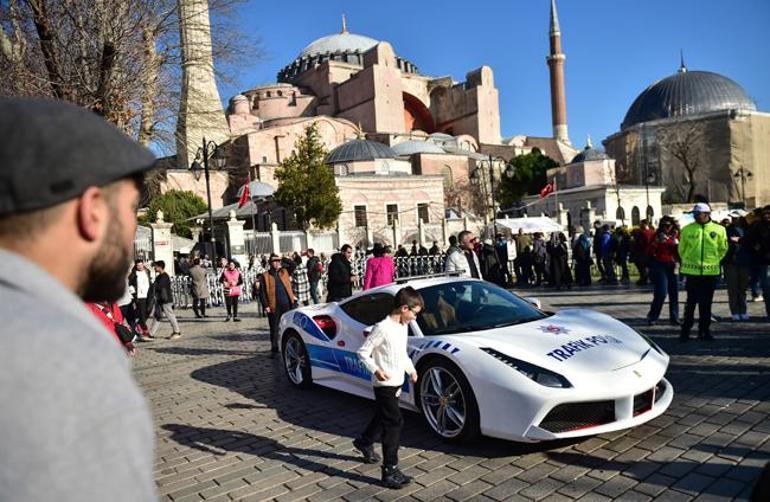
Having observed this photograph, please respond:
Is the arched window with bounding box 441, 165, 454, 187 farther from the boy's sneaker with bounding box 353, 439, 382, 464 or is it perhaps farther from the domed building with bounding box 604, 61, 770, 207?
the boy's sneaker with bounding box 353, 439, 382, 464

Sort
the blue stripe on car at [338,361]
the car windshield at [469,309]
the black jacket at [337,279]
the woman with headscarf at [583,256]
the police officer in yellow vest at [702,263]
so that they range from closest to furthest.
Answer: the car windshield at [469,309] → the blue stripe on car at [338,361] → the police officer in yellow vest at [702,263] → the black jacket at [337,279] → the woman with headscarf at [583,256]

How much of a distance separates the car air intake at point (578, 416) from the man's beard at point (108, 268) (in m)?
3.75

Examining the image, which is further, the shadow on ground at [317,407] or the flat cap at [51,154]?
the shadow on ground at [317,407]

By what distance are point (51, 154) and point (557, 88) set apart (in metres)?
81.5

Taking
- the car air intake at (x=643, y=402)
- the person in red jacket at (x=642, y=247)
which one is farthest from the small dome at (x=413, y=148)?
the car air intake at (x=643, y=402)

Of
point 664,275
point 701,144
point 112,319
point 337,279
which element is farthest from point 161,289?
point 701,144

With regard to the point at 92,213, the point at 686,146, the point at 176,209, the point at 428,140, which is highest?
the point at 428,140

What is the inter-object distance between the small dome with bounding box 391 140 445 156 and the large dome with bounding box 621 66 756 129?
92.6 feet

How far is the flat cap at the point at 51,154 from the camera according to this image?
997 millimetres

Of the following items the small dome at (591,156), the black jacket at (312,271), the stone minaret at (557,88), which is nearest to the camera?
the black jacket at (312,271)

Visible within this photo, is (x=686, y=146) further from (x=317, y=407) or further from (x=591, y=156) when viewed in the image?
(x=317, y=407)

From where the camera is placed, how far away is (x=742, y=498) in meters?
3.50

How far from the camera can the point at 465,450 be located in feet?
15.3

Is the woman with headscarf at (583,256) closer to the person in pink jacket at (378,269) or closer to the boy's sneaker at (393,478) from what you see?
the person in pink jacket at (378,269)
